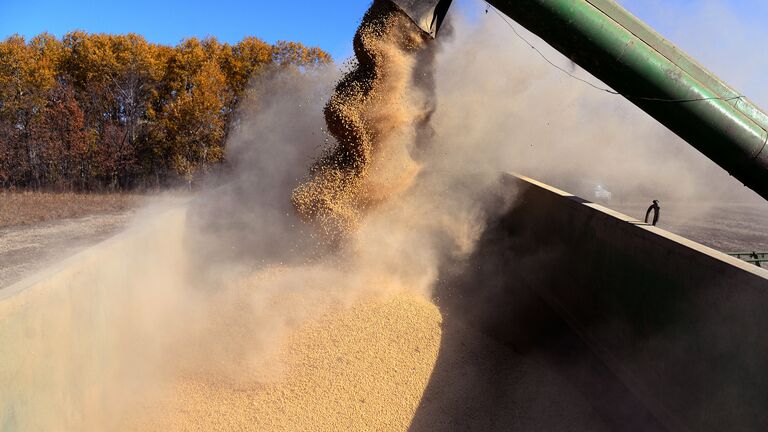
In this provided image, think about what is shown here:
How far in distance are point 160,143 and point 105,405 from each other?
2133 centimetres

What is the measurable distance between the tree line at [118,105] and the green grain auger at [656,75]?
733 inches

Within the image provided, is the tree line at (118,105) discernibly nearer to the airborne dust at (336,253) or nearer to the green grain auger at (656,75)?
the airborne dust at (336,253)

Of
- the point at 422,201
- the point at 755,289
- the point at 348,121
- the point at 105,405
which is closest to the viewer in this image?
the point at 755,289

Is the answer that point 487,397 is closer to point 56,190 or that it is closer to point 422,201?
point 422,201

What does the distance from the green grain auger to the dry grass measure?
40.9 feet

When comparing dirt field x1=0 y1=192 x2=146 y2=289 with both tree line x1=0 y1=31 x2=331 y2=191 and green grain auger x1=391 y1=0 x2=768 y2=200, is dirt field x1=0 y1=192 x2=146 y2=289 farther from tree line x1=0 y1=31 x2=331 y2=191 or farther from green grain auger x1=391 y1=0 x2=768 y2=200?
green grain auger x1=391 y1=0 x2=768 y2=200

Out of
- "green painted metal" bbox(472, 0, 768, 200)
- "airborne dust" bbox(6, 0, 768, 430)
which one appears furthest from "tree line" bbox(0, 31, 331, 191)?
"green painted metal" bbox(472, 0, 768, 200)

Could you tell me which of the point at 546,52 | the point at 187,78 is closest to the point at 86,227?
the point at 546,52

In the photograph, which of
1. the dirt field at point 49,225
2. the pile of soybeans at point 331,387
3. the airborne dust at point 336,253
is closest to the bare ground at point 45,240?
the dirt field at point 49,225

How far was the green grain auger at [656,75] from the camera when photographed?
362 centimetres

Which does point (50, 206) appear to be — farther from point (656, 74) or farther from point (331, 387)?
point (656, 74)

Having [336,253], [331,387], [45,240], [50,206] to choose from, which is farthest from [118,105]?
[331,387]

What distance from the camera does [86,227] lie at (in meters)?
11.6

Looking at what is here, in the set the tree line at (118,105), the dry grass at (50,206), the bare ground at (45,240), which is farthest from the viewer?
the tree line at (118,105)
